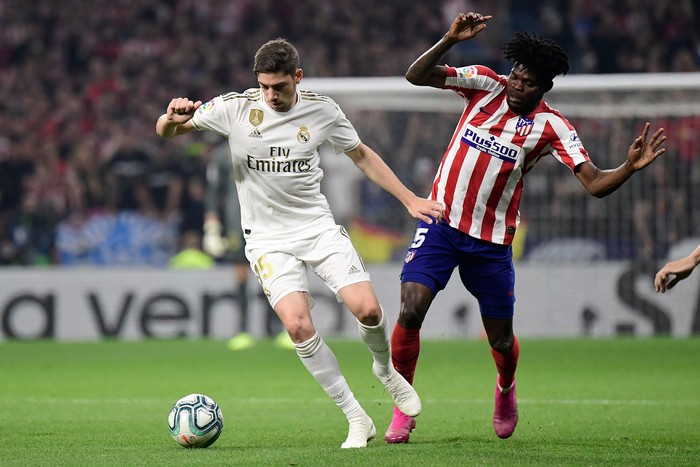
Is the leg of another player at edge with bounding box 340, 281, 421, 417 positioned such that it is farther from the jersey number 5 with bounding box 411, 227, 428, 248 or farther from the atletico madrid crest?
the atletico madrid crest

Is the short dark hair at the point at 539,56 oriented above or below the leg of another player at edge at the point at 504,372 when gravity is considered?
above

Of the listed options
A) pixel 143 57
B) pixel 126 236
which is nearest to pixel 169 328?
pixel 126 236

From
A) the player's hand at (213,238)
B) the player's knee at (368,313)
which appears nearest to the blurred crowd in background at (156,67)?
the player's hand at (213,238)

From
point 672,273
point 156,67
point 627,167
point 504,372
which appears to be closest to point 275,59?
point 627,167

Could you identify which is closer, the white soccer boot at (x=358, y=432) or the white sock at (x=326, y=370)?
the white soccer boot at (x=358, y=432)

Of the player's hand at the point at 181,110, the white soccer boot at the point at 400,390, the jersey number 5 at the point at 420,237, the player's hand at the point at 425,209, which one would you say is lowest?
the white soccer boot at the point at 400,390

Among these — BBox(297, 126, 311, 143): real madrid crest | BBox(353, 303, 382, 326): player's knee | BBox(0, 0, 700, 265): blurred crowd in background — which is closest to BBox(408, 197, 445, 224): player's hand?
BBox(353, 303, 382, 326): player's knee

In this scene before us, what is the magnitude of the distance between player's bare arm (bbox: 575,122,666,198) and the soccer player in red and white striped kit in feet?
0.08

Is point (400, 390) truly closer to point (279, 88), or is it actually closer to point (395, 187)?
point (395, 187)

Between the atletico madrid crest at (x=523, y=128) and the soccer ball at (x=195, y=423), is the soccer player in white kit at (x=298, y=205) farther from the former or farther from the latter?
the atletico madrid crest at (x=523, y=128)

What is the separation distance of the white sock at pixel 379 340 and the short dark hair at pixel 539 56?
161cm

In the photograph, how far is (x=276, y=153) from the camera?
6.22 meters

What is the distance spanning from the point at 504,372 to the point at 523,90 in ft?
5.51

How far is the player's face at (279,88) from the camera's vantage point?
5977mm
